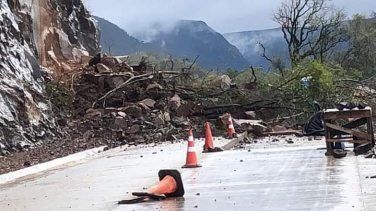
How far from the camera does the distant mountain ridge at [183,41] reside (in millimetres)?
48312

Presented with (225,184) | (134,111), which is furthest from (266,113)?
(225,184)

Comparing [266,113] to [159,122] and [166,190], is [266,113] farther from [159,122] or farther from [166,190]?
Result: [166,190]

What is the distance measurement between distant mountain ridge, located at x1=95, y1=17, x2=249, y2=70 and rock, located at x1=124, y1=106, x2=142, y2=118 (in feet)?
73.8

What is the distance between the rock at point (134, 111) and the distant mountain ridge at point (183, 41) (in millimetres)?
22504

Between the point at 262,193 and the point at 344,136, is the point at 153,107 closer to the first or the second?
the point at 344,136

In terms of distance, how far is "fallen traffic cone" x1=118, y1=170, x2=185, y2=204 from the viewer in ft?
26.9

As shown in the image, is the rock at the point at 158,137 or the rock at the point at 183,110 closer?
the rock at the point at 158,137

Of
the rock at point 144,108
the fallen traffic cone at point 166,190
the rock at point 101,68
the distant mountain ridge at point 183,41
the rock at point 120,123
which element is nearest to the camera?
the fallen traffic cone at point 166,190

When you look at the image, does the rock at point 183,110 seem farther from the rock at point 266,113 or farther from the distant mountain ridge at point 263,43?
the distant mountain ridge at point 263,43

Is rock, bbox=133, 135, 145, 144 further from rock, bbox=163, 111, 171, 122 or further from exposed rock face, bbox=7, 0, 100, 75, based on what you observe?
exposed rock face, bbox=7, 0, 100, 75

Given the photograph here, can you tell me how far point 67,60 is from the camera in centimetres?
2691

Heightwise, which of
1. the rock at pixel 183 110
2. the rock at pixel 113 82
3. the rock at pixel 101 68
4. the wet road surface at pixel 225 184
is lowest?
the wet road surface at pixel 225 184

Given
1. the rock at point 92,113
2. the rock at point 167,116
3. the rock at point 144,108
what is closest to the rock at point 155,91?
the rock at point 144,108

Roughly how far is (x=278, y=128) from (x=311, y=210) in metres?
13.2
